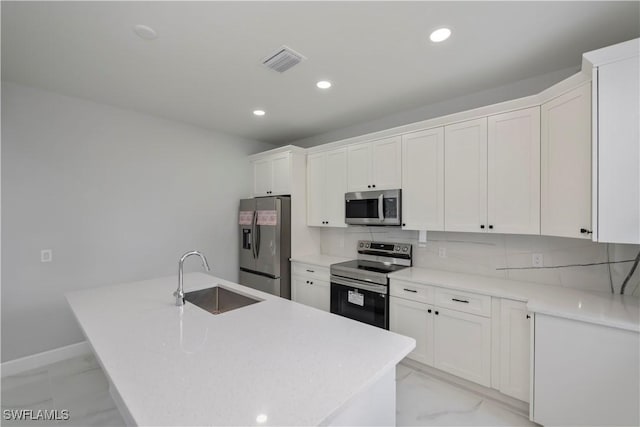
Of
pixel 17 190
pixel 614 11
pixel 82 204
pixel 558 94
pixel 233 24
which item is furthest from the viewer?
pixel 82 204

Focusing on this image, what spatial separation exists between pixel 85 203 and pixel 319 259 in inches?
101

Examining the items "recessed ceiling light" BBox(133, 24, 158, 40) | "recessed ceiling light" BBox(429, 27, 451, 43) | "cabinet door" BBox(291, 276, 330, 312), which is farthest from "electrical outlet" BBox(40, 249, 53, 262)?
"recessed ceiling light" BBox(429, 27, 451, 43)

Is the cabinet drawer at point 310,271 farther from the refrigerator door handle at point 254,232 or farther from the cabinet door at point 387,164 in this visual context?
the cabinet door at point 387,164

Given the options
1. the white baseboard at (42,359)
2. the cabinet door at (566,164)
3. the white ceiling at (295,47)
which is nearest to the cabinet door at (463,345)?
the cabinet door at (566,164)

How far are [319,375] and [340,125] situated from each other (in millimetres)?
Result: 3205

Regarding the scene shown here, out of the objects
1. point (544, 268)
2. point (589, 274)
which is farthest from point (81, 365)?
point (589, 274)

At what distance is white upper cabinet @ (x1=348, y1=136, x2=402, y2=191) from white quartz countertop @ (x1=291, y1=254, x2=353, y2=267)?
90 cm

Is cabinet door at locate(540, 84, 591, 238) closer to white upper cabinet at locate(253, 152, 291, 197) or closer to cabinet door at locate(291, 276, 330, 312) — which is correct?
cabinet door at locate(291, 276, 330, 312)

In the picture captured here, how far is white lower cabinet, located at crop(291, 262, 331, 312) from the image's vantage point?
321 centimetres

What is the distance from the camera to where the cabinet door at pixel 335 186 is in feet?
11.2

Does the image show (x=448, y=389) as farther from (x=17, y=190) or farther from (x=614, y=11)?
(x=17, y=190)

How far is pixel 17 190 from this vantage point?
2512mm

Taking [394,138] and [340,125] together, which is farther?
[340,125]

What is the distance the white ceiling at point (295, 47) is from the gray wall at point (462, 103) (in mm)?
92
